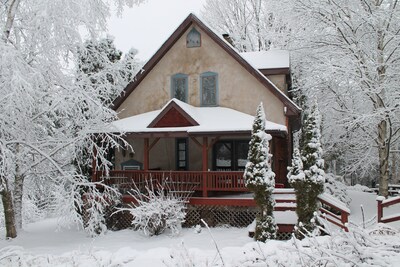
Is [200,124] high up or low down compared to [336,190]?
up

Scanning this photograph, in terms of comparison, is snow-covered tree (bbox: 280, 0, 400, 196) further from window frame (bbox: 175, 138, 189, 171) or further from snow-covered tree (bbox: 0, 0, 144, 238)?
snow-covered tree (bbox: 0, 0, 144, 238)

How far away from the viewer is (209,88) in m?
17.9

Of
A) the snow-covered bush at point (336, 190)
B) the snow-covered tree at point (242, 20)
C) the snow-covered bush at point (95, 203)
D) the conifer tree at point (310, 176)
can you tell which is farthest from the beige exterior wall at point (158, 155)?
the snow-covered tree at point (242, 20)

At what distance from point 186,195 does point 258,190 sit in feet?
13.9

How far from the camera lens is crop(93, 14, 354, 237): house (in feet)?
50.6

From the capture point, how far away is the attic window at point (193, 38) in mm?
17781

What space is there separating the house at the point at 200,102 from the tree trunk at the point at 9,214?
5.00 meters

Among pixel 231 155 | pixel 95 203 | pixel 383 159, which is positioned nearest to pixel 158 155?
pixel 231 155

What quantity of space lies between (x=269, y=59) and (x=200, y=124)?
5752 millimetres

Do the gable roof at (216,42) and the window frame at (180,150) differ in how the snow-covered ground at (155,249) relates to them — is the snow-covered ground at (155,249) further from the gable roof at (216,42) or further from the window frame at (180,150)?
the gable roof at (216,42)

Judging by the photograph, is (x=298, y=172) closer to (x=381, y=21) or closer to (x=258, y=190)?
(x=258, y=190)

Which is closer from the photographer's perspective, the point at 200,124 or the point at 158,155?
the point at 200,124

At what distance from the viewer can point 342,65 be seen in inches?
669

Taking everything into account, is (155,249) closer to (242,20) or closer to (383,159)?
(383,159)
